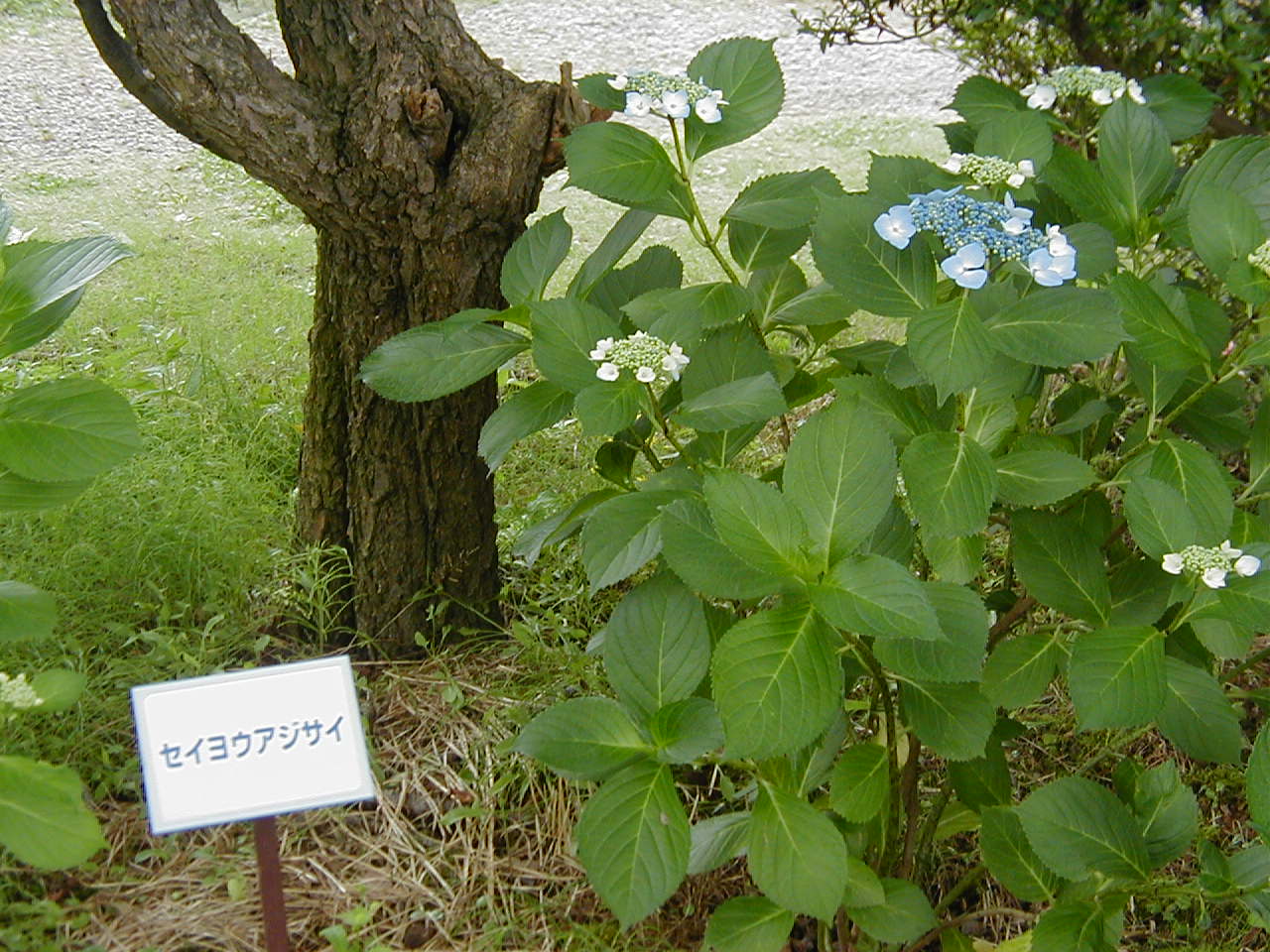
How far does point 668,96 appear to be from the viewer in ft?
4.00

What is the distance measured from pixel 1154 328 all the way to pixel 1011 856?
524 millimetres

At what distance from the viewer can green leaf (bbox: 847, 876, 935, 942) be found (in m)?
1.26

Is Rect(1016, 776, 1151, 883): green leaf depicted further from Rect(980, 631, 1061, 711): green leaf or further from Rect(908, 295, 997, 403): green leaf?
Rect(908, 295, 997, 403): green leaf

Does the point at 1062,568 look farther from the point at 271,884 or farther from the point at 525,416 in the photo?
the point at 271,884

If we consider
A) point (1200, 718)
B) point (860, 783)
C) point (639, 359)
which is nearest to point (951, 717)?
point (860, 783)

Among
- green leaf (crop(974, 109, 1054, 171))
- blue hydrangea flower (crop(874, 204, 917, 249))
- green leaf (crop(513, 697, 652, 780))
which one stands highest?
green leaf (crop(974, 109, 1054, 171))

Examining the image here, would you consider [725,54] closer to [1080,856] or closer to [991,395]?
[991,395]

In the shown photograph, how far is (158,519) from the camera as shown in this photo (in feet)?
6.21

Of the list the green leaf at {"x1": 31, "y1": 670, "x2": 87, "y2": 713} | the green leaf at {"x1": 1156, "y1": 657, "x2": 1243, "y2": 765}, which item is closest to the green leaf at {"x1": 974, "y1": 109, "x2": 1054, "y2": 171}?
the green leaf at {"x1": 1156, "y1": 657, "x2": 1243, "y2": 765}

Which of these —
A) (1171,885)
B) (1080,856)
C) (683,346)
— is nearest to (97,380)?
(683,346)

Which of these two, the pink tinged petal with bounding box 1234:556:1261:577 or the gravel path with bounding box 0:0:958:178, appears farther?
the gravel path with bounding box 0:0:958:178

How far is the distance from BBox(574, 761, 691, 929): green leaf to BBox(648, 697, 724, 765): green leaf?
0.08 ft

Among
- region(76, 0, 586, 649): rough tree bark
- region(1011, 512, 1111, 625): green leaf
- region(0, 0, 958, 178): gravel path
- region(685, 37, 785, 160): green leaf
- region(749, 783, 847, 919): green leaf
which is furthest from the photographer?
region(0, 0, 958, 178): gravel path

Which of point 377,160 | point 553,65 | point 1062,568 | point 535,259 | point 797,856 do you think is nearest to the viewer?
point 797,856
